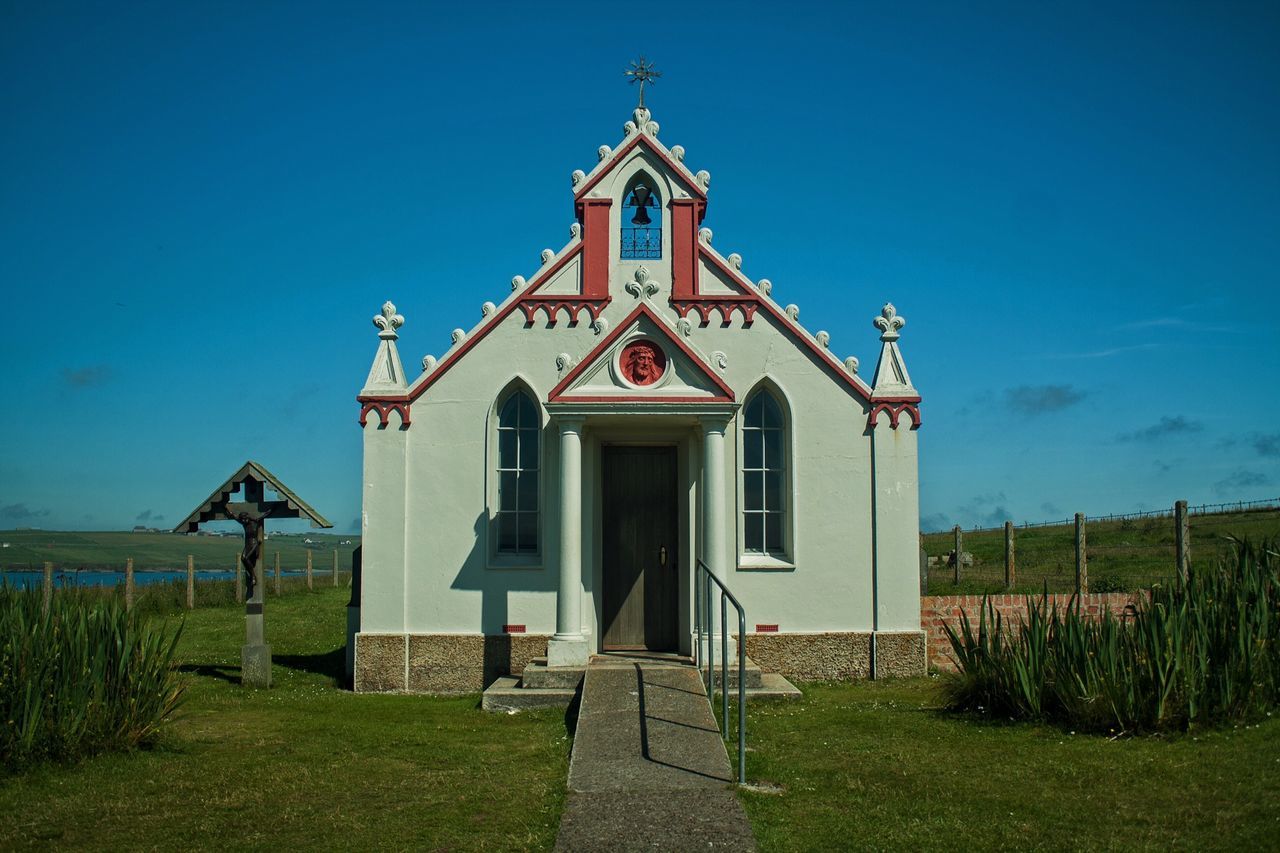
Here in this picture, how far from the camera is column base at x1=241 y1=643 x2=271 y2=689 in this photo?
14141 mm

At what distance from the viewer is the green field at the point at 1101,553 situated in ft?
66.0

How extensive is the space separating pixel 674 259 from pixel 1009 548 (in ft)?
30.4

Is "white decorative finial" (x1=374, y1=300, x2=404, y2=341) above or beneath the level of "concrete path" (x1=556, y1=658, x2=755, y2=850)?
above

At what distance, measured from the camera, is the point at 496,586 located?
14.3 meters

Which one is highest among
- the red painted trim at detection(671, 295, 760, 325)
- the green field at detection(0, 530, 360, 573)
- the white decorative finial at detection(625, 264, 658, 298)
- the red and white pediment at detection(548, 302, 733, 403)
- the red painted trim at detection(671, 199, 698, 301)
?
the red painted trim at detection(671, 199, 698, 301)

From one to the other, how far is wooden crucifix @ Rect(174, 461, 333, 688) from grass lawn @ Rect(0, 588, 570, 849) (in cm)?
70

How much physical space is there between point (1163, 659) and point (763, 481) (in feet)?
20.6

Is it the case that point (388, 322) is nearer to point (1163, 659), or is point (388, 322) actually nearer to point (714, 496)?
point (714, 496)

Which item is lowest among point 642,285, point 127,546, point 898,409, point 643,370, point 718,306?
point 127,546

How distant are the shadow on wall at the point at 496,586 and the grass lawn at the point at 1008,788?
4.41 m

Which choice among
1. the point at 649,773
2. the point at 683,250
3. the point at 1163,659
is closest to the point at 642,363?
the point at 683,250

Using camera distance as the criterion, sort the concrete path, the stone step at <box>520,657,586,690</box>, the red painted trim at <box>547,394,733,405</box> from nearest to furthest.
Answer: the concrete path → the stone step at <box>520,657,586,690</box> → the red painted trim at <box>547,394,733,405</box>

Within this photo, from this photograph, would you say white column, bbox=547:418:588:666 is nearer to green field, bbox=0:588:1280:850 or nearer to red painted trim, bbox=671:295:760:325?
green field, bbox=0:588:1280:850

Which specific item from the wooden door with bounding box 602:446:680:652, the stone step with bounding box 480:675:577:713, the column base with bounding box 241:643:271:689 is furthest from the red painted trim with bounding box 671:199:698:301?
the column base with bounding box 241:643:271:689
